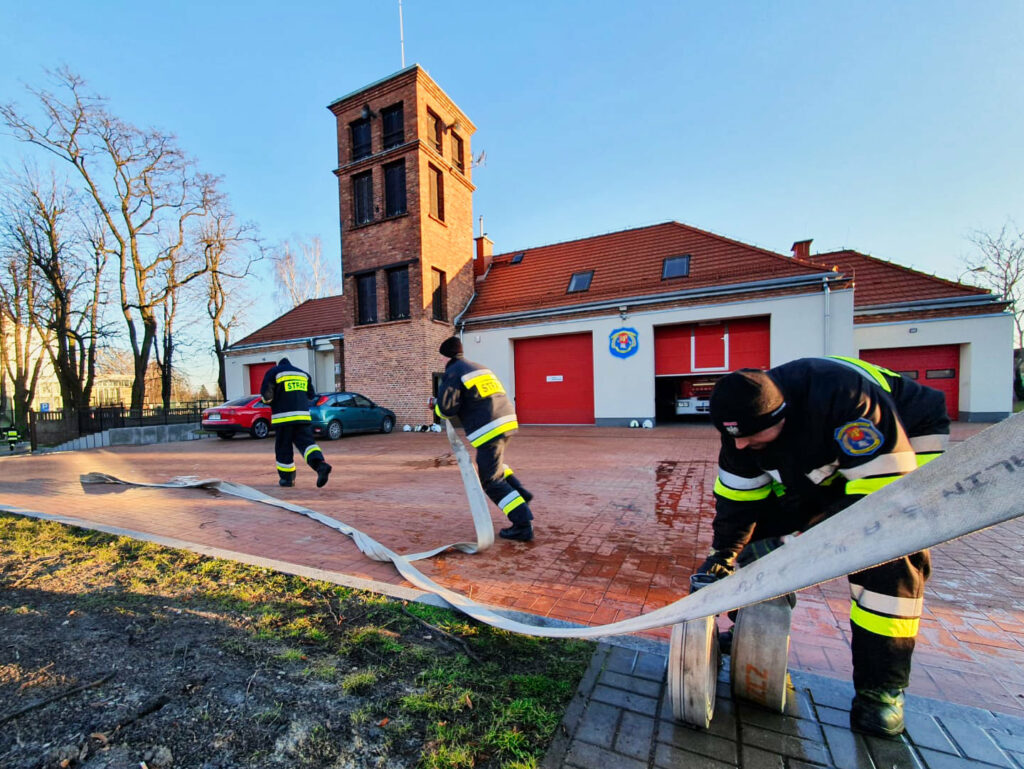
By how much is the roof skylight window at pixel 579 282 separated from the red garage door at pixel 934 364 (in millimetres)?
9413

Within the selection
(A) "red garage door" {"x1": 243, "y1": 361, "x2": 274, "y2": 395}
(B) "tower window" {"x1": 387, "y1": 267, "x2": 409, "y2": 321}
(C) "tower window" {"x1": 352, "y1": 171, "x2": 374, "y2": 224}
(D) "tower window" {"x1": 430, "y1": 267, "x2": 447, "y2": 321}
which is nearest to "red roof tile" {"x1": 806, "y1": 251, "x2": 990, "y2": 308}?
(D) "tower window" {"x1": 430, "y1": 267, "x2": 447, "y2": 321}

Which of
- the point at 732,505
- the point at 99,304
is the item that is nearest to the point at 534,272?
the point at 732,505

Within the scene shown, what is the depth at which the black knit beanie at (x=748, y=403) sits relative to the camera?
1.62 meters

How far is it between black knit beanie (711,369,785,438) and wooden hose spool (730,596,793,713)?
25.6 inches

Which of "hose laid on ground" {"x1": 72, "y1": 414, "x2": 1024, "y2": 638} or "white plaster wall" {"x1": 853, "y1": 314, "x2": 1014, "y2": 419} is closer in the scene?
"hose laid on ground" {"x1": 72, "y1": 414, "x2": 1024, "y2": 638}

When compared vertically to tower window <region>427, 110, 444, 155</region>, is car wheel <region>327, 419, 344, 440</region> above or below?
below

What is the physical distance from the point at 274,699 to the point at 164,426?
686 inches

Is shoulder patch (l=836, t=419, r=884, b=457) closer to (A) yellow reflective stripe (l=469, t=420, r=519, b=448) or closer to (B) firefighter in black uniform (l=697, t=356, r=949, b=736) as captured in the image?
(B) firefighter in black uniform (l=697, t=356, r=949, b=736)

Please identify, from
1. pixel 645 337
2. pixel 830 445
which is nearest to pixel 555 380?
pixel 645 337

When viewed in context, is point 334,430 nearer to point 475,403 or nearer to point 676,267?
point 475,403

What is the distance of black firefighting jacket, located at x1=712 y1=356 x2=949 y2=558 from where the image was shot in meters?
1.57

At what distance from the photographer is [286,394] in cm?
570

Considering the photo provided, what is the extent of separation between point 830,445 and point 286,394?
5812mm

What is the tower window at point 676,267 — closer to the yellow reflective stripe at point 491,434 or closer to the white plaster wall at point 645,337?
the white plaster wall at point 645,337
